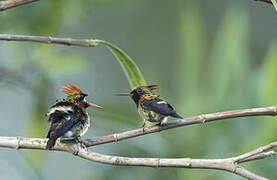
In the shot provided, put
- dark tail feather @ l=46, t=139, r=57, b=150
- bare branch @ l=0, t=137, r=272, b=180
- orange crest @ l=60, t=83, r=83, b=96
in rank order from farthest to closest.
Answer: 1. orange crest @ l=60, t=83, r=83, b=96
2. dark tail feather @ l=46, t=139, r=57, b=150
3. bare branch @ l=0, t=137, r=272, b=180

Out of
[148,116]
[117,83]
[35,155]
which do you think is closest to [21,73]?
[35,155]

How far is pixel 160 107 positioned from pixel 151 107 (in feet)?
0.09

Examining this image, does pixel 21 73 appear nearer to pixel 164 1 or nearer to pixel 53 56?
pixel 53 56

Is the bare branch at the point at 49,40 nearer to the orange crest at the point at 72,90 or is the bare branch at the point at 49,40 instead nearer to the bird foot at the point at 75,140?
the bird foot at the point at 75,140

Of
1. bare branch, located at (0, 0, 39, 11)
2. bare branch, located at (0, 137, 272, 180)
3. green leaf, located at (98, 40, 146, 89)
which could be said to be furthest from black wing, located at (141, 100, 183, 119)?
bare branch, located at (0, 0, 39, 11)

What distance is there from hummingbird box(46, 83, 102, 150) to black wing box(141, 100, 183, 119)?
0.37ft

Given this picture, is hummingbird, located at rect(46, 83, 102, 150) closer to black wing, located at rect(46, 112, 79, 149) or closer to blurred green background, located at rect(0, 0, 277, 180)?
black wing, located at rect(46, 112, 79, 149)

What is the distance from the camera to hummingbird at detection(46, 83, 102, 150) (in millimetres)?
932

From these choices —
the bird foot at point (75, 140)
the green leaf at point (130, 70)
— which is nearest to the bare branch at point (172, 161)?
the bird foot at point (75, 140)

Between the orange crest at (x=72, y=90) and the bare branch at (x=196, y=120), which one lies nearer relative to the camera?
the bare branch at (x=196, y=120)

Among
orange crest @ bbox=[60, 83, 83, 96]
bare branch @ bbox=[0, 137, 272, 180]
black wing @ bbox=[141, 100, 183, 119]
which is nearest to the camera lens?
bare branch @ bbox=[0, 137, 272, 180]

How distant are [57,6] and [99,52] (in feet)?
4.57

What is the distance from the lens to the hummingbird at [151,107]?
38.9 inches

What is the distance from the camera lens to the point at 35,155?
1.31 metres
